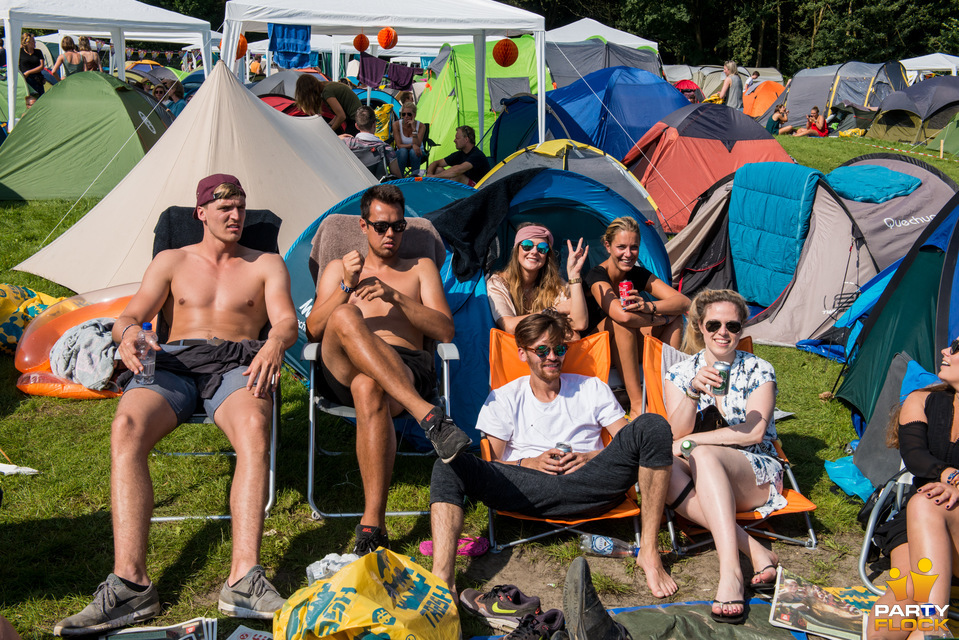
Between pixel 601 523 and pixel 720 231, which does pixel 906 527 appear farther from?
pixel 720 231

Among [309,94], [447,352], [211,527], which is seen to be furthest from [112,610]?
[309,94]

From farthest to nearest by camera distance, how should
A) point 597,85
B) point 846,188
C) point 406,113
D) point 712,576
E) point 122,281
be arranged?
point 597,85 → point 406,113 → point 846,188 → point 122,281 → point 712,576

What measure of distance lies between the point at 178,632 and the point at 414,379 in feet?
4.84

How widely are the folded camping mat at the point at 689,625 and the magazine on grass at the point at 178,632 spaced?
904 millimetres

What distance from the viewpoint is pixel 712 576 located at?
3.17 metres

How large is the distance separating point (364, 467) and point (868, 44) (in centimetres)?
3327

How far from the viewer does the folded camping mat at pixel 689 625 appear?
8.96 ft

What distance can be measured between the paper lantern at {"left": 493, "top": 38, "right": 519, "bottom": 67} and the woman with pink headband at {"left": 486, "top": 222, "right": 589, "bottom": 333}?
25.8ft

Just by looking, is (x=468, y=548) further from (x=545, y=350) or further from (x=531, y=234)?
(x=531, y=234)

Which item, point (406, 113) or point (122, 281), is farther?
point (406, 113)

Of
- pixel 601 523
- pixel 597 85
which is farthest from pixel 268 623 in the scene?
pixel 597 85

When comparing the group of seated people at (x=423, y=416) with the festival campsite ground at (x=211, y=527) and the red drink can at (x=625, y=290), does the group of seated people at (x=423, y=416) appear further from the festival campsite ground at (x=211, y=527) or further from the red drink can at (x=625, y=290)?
the red drink can at (x=625, y=290)

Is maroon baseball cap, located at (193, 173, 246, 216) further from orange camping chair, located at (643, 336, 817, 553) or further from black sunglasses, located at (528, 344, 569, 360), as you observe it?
orange camping chair, located at (643, 336, 817, 553)

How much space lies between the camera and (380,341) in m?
3.36
